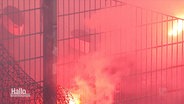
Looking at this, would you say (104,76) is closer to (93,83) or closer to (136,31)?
(93,83)

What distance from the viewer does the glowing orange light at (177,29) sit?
33.1 feet

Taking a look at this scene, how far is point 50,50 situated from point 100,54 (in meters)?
2.07

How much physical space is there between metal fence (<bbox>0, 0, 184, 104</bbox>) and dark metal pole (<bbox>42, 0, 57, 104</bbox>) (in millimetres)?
639

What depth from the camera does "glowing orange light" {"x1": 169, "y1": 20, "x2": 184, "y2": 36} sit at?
397 inches

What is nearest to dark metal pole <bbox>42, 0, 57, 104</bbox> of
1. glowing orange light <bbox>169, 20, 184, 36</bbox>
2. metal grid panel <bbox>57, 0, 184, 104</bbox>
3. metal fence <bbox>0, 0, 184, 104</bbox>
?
metal fence <bbox>0, 0, 184, 104</bbox>

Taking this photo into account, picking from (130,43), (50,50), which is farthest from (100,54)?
(50,50)

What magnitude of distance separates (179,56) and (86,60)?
81.8 inches

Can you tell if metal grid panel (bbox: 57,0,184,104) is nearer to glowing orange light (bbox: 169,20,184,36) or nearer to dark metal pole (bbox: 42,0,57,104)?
glowing orange light (bbox: 169,20,184,36)

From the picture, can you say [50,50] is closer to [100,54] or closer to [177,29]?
[100,54]

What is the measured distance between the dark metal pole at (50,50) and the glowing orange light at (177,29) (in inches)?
130

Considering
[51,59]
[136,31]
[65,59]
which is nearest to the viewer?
[51,59]

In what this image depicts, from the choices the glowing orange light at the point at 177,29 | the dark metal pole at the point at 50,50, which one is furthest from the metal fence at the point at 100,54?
the dark metal pole at the point at 50,50

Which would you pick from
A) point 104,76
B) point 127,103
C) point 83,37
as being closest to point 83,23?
point 83,37

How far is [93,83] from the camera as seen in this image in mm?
9289
